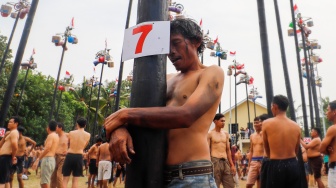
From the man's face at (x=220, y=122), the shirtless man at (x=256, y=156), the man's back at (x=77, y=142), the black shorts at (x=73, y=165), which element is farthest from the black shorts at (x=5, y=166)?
the shirtless man at (x=256, y=156)

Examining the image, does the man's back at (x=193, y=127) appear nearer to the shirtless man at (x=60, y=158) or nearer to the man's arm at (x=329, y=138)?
the man's arm at (x=329, y=138)

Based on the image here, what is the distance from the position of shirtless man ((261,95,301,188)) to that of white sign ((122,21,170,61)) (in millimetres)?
4546

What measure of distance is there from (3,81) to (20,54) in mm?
24478

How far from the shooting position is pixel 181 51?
216 cm

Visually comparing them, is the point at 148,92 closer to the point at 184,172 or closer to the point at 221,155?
the point at 184,172

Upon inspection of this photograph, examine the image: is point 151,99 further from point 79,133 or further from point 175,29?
point 79,133

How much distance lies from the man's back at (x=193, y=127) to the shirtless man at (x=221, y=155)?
262 inches

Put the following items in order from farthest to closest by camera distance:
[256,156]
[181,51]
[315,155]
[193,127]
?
[315,155] < [256,156] < [181,51] < [193,127]

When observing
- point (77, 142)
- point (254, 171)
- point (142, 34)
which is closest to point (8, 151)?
point (77, 142)

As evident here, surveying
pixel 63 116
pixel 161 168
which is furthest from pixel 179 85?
pixel 63 116

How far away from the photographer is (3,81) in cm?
→ 3297

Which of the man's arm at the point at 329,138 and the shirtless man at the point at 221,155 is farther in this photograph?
the shirtless man at the point at 221,155

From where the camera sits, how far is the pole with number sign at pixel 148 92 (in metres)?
1.83

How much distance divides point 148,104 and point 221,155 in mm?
7221
